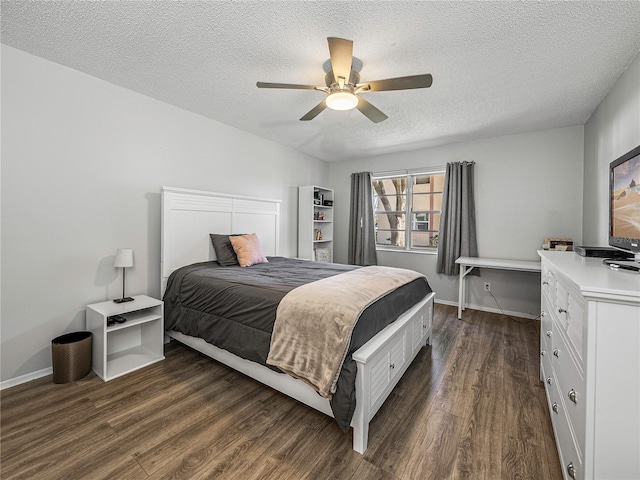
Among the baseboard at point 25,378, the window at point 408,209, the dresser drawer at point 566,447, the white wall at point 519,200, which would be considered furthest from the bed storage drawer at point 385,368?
the window at point 408,209

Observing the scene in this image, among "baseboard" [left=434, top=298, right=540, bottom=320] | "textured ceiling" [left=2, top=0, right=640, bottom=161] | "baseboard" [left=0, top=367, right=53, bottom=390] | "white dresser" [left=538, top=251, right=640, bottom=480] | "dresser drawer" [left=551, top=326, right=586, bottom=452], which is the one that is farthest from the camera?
"baseboard" [left=434, top=298, right=540, bottom=320]

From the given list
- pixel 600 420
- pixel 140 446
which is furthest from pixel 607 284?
pixel 140 446

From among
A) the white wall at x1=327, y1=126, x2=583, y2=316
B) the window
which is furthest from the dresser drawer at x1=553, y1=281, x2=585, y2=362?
the window

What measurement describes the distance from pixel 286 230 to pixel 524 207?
350 centimetres

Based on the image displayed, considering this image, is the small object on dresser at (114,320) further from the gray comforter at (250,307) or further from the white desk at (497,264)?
the white desk at (497,264)

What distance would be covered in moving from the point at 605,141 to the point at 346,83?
2593mm

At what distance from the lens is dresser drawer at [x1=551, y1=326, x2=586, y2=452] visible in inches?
40.9

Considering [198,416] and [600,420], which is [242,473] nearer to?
[198,416]

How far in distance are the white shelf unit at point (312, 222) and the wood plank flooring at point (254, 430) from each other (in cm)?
259

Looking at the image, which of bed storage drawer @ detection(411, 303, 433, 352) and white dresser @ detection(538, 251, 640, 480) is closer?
white dresser @ detection(538, 251, 640, 480)

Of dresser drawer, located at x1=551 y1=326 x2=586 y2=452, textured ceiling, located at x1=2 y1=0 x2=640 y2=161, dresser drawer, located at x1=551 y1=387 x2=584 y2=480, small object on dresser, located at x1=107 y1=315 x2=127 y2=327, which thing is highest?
textured ceiling, located at x1=2 y1=0 x2=640 y2=161

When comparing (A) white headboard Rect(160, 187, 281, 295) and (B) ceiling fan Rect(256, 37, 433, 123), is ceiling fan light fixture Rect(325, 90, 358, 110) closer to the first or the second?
(B) ceiling fan Rect(256, 37, 433, 123)

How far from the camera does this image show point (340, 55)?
171cm

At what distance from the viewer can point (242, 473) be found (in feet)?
4.45
